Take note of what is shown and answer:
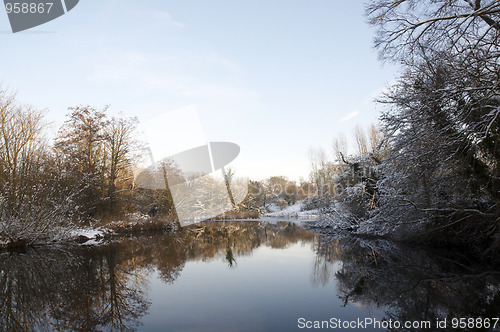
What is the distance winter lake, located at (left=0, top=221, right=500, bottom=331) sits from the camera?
3496 mm

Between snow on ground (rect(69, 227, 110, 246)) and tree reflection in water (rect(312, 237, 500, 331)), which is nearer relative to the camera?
tree reflection in water (rect(312, 237, 500, 331))

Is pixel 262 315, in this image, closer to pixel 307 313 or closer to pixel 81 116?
pixel 307 313

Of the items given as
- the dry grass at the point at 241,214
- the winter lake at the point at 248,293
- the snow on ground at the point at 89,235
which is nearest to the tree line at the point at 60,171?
the snow on ground at the point at 89,235

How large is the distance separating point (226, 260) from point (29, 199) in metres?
8.48

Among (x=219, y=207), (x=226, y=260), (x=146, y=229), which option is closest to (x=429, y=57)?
(x=226, y=260)

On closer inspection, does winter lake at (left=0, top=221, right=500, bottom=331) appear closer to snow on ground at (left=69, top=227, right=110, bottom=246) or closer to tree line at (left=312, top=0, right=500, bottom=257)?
tree line at (left=312, top=0, right=500, bottom=257)

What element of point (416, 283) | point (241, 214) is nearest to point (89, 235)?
point (416, 283)

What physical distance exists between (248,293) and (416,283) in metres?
2.82

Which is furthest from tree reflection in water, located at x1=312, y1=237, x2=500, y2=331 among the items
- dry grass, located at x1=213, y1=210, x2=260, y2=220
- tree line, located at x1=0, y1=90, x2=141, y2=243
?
dry grass, located at x1=213, y1=210, x2=260, y2=220

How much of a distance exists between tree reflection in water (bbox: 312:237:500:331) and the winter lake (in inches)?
0.6

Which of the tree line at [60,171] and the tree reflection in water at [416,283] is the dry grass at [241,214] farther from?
the tree reflection in water at [416,283]

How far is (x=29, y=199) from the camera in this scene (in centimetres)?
1112

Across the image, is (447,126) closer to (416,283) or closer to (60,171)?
(416,283)

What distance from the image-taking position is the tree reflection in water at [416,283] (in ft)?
11.8
